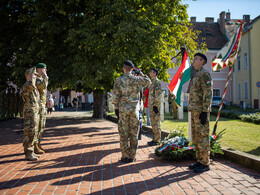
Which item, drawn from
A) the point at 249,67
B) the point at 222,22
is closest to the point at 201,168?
the point at 249,67

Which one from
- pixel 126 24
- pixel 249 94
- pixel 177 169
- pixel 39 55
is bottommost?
pixel 177 169

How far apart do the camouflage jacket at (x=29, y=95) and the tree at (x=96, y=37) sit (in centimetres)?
630

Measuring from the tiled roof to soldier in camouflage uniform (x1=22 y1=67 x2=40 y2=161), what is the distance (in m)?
34.2

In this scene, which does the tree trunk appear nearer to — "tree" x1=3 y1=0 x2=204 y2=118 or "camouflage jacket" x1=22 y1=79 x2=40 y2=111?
"tree" x1=3 y1=0 x2=204 y2=118

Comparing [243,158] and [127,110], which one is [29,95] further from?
[243,158]

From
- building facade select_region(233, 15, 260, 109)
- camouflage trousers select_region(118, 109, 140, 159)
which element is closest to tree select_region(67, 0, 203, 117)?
camouflage trousers select_region(118, 109, 140, 159)

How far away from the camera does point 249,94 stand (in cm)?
2977

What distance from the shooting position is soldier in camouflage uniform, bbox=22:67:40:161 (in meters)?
5.85

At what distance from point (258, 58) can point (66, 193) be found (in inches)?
1156

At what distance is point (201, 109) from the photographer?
4.97 m

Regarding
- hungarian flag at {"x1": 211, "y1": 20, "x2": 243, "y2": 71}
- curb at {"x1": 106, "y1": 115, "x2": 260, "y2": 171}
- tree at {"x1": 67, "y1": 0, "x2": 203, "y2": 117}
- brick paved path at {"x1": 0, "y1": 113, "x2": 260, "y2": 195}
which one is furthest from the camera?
tree at {"x1": 67, "y1": 0, "x2": 203, "y2": 117}

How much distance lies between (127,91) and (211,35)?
123 ft

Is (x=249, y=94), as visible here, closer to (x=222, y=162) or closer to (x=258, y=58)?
(x=258, y=58)

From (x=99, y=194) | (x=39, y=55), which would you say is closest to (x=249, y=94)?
(x=39, y=55)
